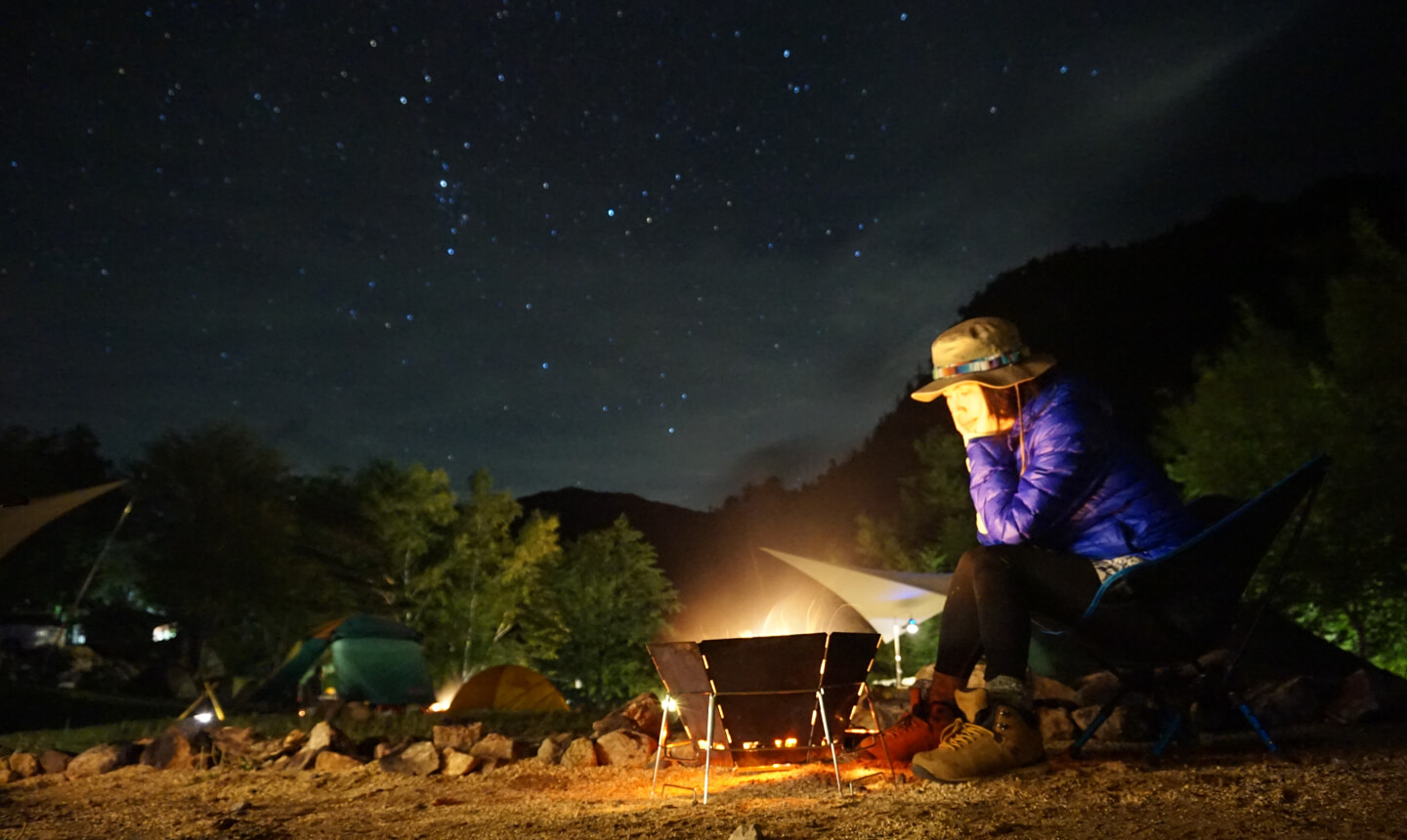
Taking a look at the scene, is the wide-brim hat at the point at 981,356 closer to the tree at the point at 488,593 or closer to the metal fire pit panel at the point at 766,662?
the metal fire pit panel at the point at 766,662

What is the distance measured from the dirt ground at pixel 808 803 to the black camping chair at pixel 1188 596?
1.00 ft

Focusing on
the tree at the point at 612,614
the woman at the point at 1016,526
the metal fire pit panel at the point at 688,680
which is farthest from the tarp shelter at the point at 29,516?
the tree at the point at 612,614

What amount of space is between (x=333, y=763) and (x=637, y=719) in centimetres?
149

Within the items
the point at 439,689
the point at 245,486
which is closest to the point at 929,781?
the point at 439,689

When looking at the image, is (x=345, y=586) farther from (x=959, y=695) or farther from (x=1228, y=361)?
(x=959, y=695)

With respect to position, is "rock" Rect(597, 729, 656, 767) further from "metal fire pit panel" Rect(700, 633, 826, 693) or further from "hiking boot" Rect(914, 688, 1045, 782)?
"hiking boot" Rect(914, 688, 1045, 782)

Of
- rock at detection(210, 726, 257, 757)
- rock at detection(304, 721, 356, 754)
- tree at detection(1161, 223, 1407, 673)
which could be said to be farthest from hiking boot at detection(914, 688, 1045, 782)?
tree at detection(1161, 223, 1407, 673)

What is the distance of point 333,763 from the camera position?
4188mm

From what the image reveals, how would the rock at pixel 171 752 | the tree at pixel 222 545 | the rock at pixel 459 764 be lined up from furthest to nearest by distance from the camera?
the tree at pixel 222 545 → the rock at pixel 171 752 → the rock at pixel 459 764

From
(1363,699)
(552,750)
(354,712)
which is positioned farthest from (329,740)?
(1363,699)

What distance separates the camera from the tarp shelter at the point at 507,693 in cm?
1109

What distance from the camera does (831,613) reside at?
4.48 meters

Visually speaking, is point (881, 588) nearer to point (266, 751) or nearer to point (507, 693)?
point (507, 693)

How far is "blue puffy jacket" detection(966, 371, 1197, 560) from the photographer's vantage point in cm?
239
